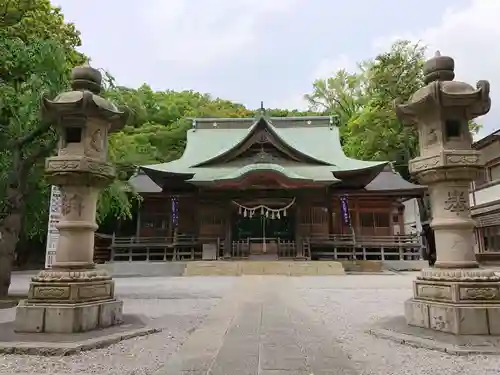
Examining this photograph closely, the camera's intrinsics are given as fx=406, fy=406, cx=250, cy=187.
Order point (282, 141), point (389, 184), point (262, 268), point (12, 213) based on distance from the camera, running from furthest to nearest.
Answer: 1. point (282, 141)
2. point (389, 184)
3. point (262, 268)
4. point (12, 213)

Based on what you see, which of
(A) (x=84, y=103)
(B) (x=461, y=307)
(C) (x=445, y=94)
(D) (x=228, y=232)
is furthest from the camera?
(D) (x=228, y=232)

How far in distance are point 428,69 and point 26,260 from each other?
2716 centimetres

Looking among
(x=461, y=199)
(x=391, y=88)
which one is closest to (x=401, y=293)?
(x=461, y=199)

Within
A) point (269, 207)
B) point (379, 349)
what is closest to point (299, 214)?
point (269, 207)

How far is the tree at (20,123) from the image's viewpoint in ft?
28.3

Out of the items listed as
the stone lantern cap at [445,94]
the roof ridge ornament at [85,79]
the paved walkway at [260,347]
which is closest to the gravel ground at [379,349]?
the paved walkway at [260,347]

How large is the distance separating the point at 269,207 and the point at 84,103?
51.6ft

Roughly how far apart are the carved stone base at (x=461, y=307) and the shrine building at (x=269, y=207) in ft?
47.7

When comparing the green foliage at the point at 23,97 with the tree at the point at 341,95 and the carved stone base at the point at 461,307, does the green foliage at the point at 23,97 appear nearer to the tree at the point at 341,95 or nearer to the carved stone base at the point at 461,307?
the carved stone base at the point at 461,307

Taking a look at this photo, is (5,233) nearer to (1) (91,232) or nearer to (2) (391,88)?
(1) (91,232)

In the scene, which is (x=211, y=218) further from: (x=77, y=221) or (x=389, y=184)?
(x=77, y=221)

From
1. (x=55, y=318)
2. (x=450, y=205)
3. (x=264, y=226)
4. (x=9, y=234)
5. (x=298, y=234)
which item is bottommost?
(x=55, y=318)

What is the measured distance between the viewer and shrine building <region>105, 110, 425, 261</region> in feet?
67.9

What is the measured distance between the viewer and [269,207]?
69.7ft
